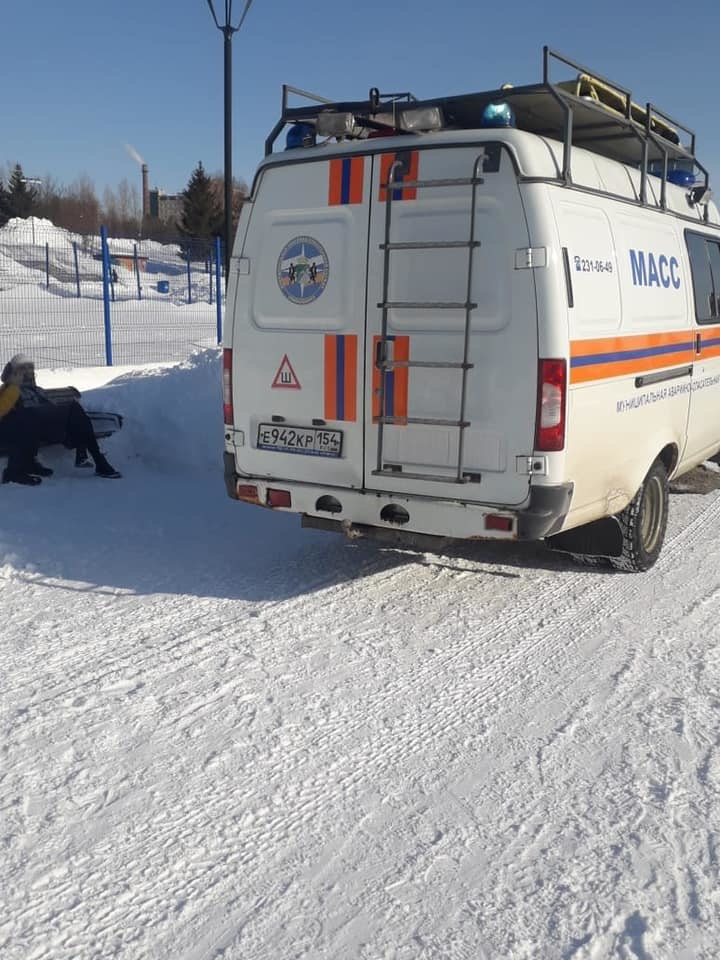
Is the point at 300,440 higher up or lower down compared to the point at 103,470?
higher up

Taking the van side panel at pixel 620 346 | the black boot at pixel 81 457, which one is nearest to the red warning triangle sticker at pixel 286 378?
the van side panel at pixel 620 346

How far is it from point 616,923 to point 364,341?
339 centimetres

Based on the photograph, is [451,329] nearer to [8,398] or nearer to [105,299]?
[8,398]

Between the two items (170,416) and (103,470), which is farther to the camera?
(170,416)

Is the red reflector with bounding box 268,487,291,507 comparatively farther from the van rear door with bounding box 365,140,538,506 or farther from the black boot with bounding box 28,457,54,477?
the black boot with bounding box 28,457,54,477

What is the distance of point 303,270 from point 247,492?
1.43 meters

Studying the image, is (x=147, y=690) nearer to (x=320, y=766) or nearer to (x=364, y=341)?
(x=320, y=766)

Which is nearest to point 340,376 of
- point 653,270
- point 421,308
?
point 421,308

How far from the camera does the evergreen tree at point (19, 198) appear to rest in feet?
182

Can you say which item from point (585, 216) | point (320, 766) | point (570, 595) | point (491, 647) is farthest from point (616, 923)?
point (585, 216)

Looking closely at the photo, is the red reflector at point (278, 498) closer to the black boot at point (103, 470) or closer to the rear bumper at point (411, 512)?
the rear bumper at point (411, 512)

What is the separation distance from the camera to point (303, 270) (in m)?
5.39

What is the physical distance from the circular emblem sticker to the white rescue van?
0.03ft

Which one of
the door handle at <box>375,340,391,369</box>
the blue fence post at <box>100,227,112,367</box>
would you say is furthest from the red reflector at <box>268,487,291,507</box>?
the blue fence post at <box>100,227,112,367</box>
